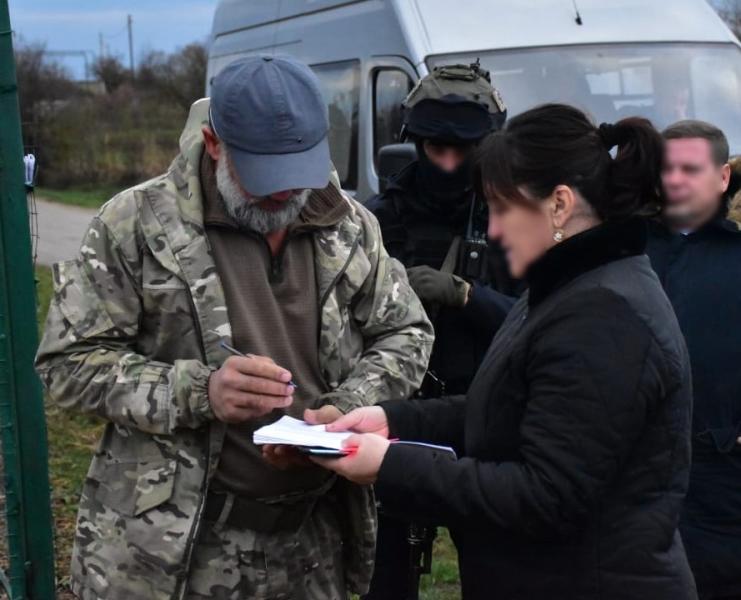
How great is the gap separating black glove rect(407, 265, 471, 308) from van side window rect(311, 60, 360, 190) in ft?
12.2

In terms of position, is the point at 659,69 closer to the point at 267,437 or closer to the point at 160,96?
the point at 267,437

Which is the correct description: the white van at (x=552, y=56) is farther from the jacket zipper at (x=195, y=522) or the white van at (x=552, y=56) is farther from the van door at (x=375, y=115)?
the jacket zipper at (x=195, y=522)

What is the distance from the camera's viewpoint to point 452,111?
344 cm

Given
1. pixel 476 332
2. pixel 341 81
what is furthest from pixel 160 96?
pixel 476 332

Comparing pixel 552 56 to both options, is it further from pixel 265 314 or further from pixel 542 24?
pixel 265 314

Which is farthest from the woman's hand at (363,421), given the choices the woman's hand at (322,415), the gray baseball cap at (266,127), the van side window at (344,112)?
the van side window at (344,112)

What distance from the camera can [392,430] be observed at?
2371 mm

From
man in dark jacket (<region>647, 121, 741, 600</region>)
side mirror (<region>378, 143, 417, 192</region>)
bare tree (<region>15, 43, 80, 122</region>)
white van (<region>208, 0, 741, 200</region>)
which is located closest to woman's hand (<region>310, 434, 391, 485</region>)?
man in dark jacket (<region>647, 121, 741, 600</region>)

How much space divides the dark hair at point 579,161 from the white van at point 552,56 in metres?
4.07

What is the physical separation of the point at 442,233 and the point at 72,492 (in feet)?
9.47

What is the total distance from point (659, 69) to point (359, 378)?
4492mm

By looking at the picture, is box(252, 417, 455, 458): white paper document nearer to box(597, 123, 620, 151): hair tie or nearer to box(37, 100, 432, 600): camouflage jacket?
box(37, 100, 432, 600): camouflage jacket

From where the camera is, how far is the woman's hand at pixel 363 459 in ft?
6.86

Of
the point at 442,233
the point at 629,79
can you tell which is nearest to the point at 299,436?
the point at 442,233
